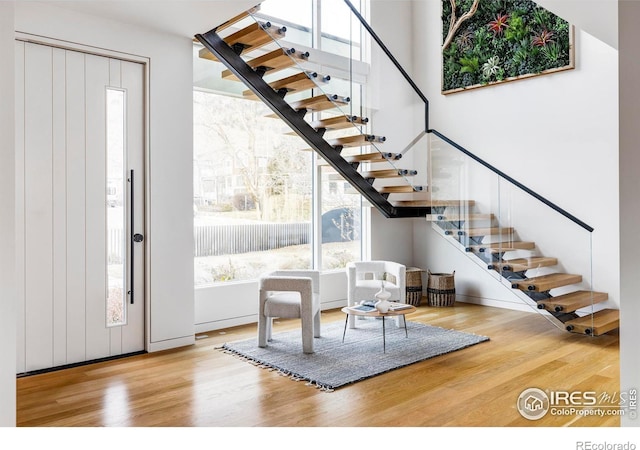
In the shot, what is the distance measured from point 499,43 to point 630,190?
186 inches

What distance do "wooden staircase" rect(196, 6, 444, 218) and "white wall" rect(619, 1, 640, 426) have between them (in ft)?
9.50

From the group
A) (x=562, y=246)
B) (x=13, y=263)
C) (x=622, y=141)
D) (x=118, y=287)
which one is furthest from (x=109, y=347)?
(x=562, y=246)

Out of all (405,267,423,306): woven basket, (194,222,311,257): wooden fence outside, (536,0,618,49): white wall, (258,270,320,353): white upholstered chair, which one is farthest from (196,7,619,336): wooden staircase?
(536,0,618,49): white wall

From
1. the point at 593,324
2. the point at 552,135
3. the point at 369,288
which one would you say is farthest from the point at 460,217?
the point at 593,324

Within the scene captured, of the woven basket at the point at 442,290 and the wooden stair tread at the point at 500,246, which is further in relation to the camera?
the woven basket at the point at 442,290

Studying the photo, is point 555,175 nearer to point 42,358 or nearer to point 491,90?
point 491,90

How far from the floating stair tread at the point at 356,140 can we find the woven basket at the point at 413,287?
1985mm

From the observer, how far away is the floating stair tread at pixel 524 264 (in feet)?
17.1

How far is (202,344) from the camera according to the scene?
4.63 meters

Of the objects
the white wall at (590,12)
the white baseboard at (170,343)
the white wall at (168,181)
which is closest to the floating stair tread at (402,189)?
the white wall at (590,12)

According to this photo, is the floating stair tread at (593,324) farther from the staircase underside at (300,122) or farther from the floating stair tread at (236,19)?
the floating stair tread at (236,19)

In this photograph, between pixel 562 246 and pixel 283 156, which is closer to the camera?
pixel 562 246

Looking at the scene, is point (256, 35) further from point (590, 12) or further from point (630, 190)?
point (630, 190)
